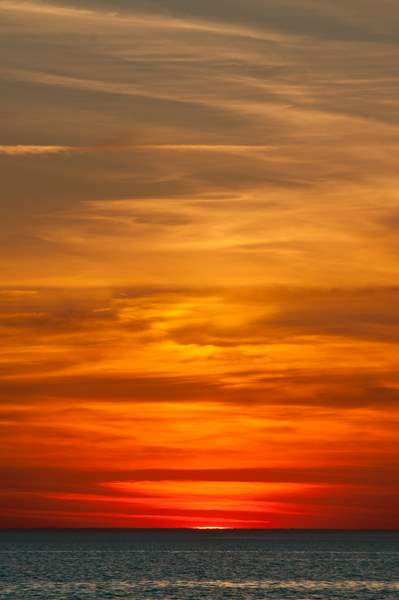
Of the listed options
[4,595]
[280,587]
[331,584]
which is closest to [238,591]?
[280,587]

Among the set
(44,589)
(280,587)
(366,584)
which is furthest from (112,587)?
(366,584)

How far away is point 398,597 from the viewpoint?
16075 cm

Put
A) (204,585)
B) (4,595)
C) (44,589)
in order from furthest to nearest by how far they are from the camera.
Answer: (204,585), (44,589), (4,595)

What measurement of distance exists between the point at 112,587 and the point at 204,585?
51.0 ft

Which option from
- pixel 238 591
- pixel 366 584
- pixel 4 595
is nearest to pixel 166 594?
pixel 238 591

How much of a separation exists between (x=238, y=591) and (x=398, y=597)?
22.4 meters

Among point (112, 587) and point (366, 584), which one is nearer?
point (112, 587)

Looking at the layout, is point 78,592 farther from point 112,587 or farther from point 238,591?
point 238,591

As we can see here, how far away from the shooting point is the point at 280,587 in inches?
6919

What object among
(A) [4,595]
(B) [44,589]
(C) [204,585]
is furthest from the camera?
(C) [204,585]

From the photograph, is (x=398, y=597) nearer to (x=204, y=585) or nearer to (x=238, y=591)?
(x=238, y=591)

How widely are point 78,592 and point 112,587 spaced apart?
11.2 meters

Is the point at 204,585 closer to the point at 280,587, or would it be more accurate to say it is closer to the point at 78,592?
the point at 280,587

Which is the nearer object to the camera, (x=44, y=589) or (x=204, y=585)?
(x=44, y=589)
